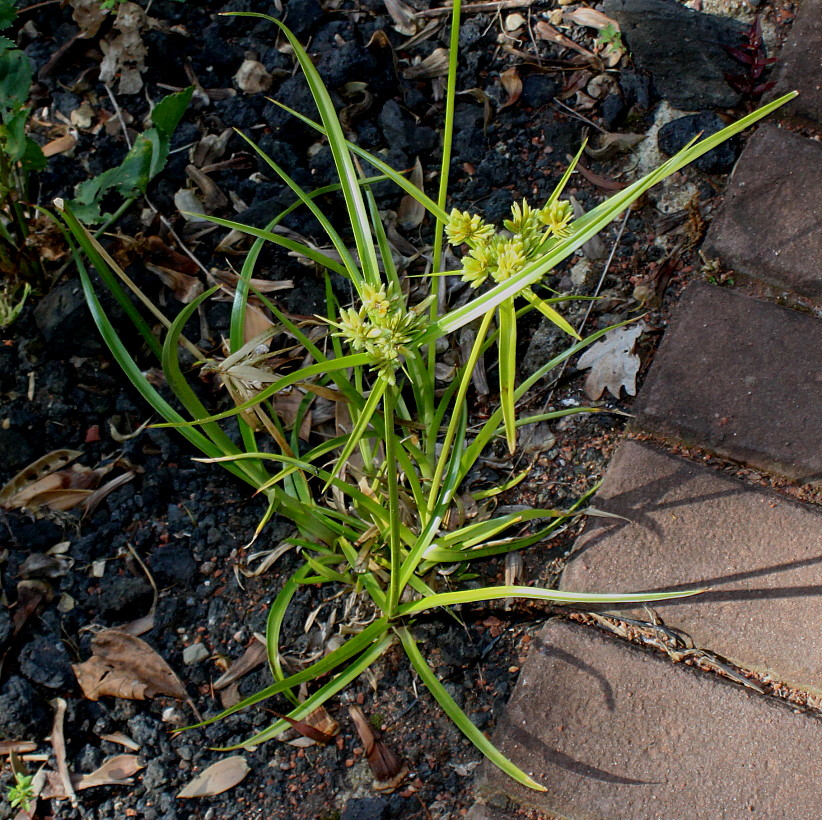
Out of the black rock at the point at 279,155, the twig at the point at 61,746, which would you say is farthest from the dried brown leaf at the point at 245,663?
the black rock at the point at 279,155

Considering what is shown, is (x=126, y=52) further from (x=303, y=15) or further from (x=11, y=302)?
(x=11, y=302)

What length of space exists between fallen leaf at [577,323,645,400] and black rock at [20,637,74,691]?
1.11 m

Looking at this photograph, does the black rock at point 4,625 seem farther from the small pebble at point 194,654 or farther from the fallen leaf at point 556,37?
the fallen leaf at point 556,37

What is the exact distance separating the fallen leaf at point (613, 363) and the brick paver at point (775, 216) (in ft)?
0.88

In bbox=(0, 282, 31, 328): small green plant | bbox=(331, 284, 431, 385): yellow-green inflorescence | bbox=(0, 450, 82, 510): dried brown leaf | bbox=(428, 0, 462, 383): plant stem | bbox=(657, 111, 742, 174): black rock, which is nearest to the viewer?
bbox=(331, 284, 431, 385): yellow-green inflorescence

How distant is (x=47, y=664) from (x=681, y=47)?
1.92m

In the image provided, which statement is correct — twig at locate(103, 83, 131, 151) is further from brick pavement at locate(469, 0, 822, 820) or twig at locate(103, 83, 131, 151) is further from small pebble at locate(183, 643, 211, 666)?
brick pavement at locate(469, 0, 822, 820)

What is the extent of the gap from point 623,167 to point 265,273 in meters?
0.88

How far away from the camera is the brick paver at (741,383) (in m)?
1.46

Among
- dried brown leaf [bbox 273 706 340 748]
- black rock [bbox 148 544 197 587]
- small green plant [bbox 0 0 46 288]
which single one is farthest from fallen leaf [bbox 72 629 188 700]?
small green plant [bbox 0 0 46 288]

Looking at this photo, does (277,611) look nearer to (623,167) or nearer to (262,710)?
(262,710)

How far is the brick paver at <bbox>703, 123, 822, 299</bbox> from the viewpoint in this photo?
5.32ft

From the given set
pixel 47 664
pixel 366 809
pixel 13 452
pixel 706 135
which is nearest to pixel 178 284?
pixel 13 452

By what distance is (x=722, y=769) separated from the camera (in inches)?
48.2
